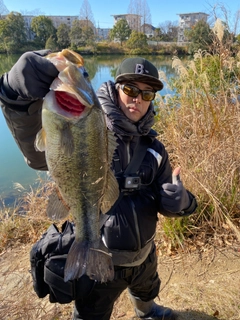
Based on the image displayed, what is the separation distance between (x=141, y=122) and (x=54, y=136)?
0.91 metres

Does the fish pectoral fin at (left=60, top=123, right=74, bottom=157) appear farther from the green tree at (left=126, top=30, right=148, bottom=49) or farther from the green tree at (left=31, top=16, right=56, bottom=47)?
the green tree at (left=126, top=30, right=148, bottom=49)

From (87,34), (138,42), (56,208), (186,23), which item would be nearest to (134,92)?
(56,208)

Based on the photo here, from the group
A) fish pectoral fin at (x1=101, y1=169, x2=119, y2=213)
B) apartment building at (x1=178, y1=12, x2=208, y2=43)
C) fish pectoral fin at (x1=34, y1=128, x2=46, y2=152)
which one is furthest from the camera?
apartment building at (x1=178, y1=12, x2=208, y2=43)

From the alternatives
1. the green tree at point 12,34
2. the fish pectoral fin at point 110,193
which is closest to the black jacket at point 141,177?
the fish pectoral fin at point 110,193

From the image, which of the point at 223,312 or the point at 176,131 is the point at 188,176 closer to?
the point at 176,131

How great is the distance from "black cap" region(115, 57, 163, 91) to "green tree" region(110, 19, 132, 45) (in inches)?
1852

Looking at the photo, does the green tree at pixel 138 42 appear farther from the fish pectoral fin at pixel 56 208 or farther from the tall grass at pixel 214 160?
the fish pectoral fin at pixel 56 208

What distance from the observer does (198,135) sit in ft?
13.5

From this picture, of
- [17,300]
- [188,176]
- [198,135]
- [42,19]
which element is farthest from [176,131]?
[42,19]

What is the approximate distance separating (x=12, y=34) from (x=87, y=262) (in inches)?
1239

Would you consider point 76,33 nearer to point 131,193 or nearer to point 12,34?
point 12,34

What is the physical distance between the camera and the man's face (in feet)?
6.96

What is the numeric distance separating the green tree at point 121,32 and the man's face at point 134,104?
47143mm

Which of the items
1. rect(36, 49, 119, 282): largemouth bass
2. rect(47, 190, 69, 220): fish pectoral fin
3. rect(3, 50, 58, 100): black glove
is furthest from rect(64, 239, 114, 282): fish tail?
rect(3, 50, 58, 100): black glove
